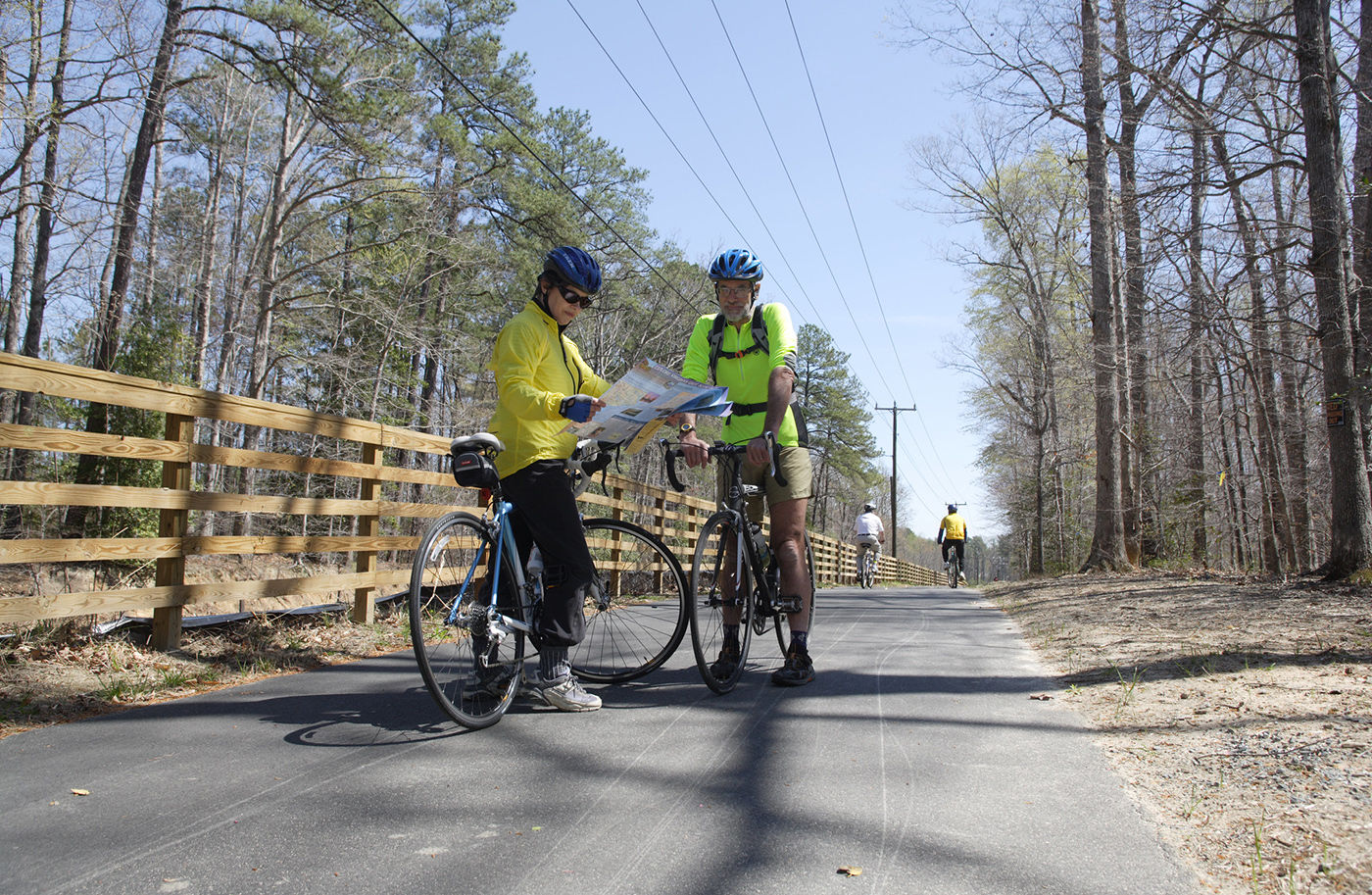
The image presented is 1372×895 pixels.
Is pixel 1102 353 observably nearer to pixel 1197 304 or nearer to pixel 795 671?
pixel 1197 304

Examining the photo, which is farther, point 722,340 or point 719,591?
point 722,340

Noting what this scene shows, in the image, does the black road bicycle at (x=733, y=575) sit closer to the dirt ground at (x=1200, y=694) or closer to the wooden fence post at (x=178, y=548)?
the dirt ground at (x=1200, y=694)

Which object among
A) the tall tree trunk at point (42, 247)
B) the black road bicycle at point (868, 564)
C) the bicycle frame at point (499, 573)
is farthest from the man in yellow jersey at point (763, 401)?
the black road bicycle at point (868, 564)

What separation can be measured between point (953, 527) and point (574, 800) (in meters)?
18.7

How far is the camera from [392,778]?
96.7 inches

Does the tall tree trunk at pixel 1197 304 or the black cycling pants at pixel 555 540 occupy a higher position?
the tall tree trunk at pixel 1197 304

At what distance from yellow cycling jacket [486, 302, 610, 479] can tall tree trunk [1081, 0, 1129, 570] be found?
11.4 metres

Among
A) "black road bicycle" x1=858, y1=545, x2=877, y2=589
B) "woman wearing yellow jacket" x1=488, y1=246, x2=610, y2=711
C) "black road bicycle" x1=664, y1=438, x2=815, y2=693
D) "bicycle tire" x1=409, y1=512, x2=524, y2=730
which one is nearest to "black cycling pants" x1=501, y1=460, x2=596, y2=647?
"woman wearing yellow jacket" x1=488, y1=246, x2=610, y2=711

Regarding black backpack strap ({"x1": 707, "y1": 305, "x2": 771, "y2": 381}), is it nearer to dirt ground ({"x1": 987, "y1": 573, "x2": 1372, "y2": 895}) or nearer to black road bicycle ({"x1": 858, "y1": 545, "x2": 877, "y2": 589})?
dirt ground ({"x1": 987, "y1": 573, "x2": 1372, "y2": 895})

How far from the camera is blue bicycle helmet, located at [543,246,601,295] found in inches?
134

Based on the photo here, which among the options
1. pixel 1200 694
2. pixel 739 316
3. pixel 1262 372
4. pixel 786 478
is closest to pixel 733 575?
pixel 786 478

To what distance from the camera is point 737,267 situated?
159 inches

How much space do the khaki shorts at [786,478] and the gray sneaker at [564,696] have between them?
1.22 meters

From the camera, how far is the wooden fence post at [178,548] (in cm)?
408
